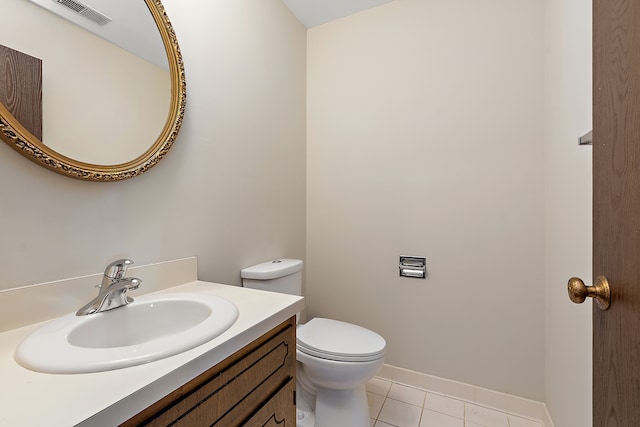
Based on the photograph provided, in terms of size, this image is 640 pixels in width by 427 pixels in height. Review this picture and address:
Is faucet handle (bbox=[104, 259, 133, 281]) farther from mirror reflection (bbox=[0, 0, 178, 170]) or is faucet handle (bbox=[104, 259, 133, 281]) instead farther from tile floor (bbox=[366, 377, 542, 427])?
tile floor (bbox=[366, 377, 542, 427])

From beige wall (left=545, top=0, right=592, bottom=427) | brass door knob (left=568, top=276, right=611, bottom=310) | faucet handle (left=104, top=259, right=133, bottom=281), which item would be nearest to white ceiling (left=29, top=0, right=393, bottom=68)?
faucet handle (left=104, top=259, right=133, bottom=281)

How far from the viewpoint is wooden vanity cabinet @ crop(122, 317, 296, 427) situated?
53 cm

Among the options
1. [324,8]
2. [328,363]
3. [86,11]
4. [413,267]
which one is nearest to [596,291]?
[328,363]

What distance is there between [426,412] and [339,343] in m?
0.72

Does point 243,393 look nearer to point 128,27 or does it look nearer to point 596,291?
point 596,291

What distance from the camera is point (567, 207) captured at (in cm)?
113

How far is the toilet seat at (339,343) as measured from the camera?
121 centimetres

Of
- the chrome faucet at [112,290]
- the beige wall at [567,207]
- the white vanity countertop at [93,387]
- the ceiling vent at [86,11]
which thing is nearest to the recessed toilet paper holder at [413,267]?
the beige wall at [567,207]

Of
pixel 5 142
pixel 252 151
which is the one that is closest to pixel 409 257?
pixel 252 151

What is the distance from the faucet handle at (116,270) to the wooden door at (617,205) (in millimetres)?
1104

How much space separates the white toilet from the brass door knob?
869mm

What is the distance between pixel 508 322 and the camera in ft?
4.97

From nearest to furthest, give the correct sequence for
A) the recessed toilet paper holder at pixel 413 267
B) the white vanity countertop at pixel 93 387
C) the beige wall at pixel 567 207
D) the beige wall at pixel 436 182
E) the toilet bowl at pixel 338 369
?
the white vanity countertop at pixel 93 387, the beige wall at pixel 567 207, the toilet bowl at pixel 338 369, the beige wall at pixel 436 182, the recessed toilet paper holder at pixel 413 267

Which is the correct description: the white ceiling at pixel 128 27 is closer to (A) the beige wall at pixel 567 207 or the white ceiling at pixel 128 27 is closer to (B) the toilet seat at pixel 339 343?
(B) the toilet seat at pixel 339 343
